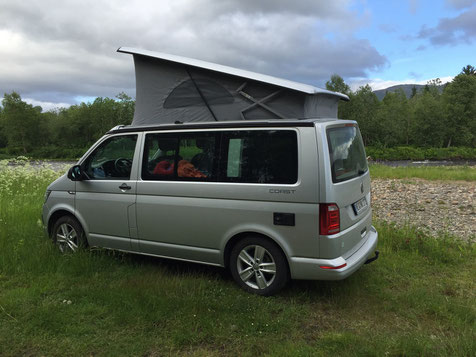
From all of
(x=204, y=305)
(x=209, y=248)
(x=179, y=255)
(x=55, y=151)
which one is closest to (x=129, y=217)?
(x=179, y=255)

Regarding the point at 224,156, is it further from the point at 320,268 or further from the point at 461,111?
the point at 461,111

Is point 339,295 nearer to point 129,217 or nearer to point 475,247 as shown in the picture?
point 129,217

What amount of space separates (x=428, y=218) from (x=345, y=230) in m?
7.49

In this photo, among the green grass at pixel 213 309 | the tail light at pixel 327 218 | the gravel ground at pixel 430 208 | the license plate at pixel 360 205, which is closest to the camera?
the green grass at pixel 213 309

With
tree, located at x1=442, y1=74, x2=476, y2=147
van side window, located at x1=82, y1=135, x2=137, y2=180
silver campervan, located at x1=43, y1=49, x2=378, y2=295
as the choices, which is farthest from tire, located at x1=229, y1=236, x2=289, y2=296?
tree, located at x1=442, y1=74, x2=476, y2=147

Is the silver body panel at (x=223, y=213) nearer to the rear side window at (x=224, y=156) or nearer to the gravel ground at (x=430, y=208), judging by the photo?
the rear side window at (x=224, y=156)

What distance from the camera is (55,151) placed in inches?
2822

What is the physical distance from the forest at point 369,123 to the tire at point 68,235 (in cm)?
5241

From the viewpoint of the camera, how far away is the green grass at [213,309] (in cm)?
333

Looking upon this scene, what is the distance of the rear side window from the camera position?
4.07m

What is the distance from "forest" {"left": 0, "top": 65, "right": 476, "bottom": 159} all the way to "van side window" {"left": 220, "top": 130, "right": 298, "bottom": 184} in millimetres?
52517

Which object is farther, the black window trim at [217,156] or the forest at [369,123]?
the forest at [369,123]

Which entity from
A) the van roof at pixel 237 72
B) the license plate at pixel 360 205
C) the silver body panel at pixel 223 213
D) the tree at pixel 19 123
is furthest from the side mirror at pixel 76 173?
the tree at pixel 19 123

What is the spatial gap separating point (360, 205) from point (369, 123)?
61733mm
